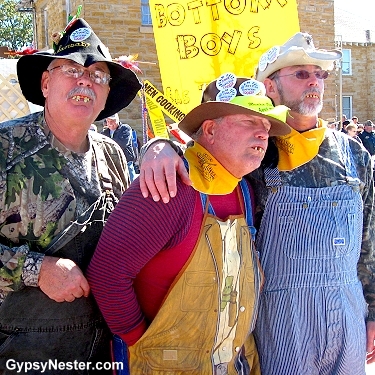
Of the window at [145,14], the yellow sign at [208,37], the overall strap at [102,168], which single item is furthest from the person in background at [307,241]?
the window at [145,14]

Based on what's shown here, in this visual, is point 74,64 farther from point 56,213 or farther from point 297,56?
point 297,56

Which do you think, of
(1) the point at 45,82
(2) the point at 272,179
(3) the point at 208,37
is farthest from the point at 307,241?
(3) the point at 208,37

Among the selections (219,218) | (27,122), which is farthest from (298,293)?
(27,122)

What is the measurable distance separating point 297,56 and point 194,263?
1176mm

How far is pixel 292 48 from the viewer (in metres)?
2.48

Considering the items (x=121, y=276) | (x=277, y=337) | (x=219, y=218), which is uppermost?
(x=219, y=218)

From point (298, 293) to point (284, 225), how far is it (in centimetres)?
31

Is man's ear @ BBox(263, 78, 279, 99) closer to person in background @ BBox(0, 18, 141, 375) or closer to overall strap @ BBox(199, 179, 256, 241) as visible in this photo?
overall strap @ BBox(199, 179, 256, 241)

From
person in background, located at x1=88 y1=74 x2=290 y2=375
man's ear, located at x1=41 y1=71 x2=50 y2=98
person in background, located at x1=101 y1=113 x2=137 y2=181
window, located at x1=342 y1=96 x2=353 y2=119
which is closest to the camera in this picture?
person in background, located at x1=88 y1=74 x2=290 y2=375

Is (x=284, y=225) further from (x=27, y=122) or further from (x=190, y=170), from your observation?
(x=27, y=122)

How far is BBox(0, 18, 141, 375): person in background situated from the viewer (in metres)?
2.04

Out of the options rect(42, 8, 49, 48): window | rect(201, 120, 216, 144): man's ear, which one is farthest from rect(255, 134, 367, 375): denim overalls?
rect(42, 8, 49, 48): window

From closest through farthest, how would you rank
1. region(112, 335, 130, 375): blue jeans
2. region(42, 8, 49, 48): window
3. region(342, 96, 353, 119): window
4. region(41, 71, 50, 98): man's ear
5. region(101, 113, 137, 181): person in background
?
region(112, 335, 130, 375): blue jeans < region(41, 71, 50, 98): man's ear < region(101, 113, 137, 181): person in background < region(42, 8, 49, 48): window < region(342, 96, 353, 119): window

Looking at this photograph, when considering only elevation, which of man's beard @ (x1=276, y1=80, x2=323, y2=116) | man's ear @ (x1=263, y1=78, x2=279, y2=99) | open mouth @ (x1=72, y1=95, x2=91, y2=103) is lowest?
man's beard @ (x1=276, y1=80, x2=323, y2=116)
